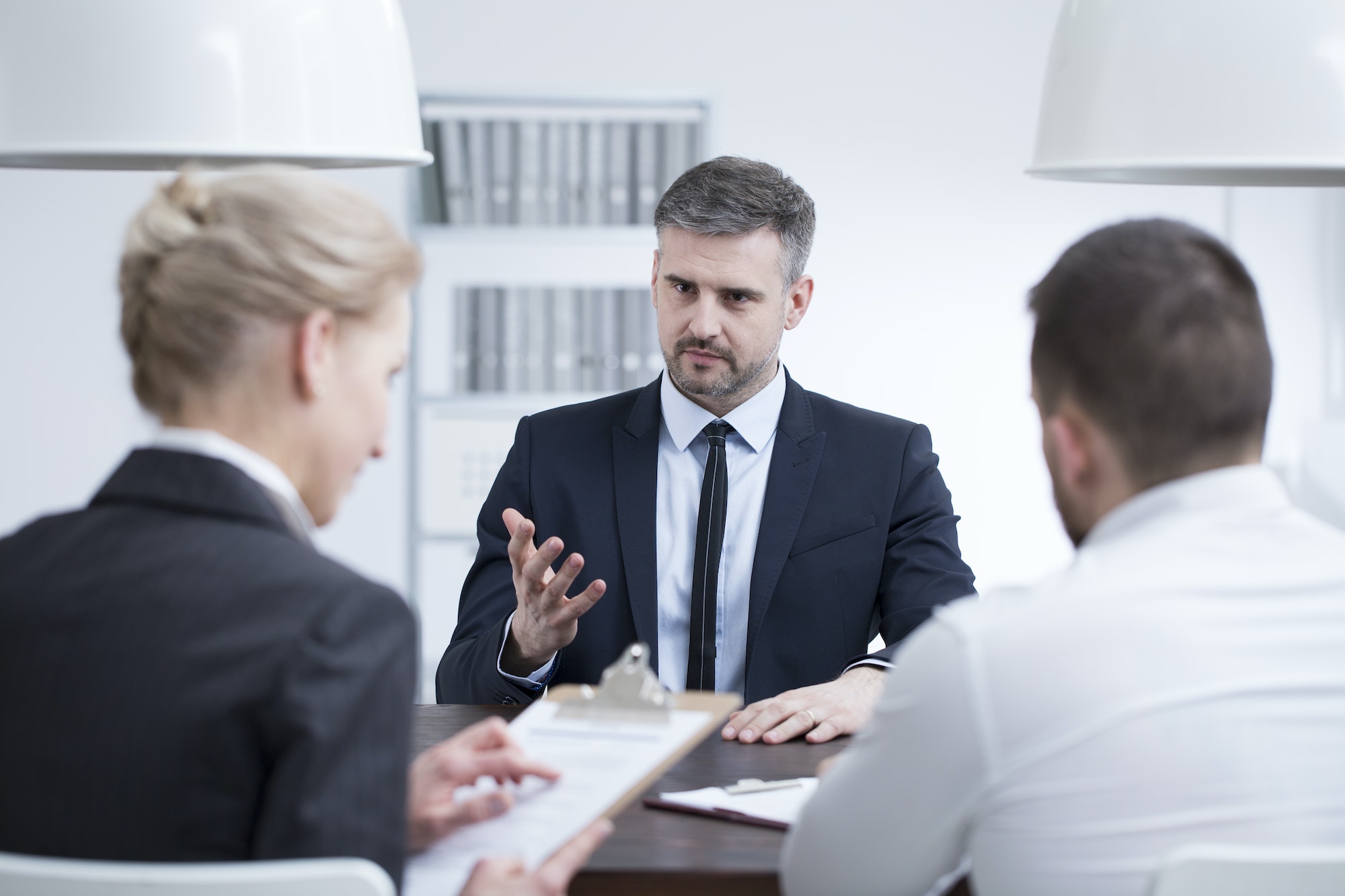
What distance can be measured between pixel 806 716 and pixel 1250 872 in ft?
2.48

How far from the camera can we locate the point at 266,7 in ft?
3.91

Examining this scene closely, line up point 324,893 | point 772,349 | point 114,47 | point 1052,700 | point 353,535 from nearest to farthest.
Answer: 1. point 324,893
2. point 1052,700
3. point 114,47
4. point 772,349
5. point 353,535

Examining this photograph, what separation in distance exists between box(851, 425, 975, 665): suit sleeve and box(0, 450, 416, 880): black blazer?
4.24 ft

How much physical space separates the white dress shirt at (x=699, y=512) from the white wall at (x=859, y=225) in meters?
1.70

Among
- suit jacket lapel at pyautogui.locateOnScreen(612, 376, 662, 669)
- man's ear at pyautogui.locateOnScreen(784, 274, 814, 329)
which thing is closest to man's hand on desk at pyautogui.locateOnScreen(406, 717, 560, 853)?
suit jacket lapel at pyautogui.locateOnScreen(612, 376, 662, 669)

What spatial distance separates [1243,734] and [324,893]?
713 mm

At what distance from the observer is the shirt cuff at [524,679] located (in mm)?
1867

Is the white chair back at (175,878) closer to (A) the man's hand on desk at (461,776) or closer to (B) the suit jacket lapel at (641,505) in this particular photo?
(A) the man's hand on desk at (461,776)

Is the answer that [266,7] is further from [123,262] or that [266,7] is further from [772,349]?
[772,349]

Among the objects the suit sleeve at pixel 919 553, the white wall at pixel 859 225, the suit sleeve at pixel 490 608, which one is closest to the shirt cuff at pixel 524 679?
the suit sleeve at pixel 490 608

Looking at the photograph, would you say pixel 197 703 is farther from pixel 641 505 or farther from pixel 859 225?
pixel 859 225

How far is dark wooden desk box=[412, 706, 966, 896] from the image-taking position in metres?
1.14

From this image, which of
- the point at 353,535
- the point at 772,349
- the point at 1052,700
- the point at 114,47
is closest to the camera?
the point at 1052,700

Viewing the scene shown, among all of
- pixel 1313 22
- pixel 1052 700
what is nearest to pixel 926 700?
pixel 1052 700
